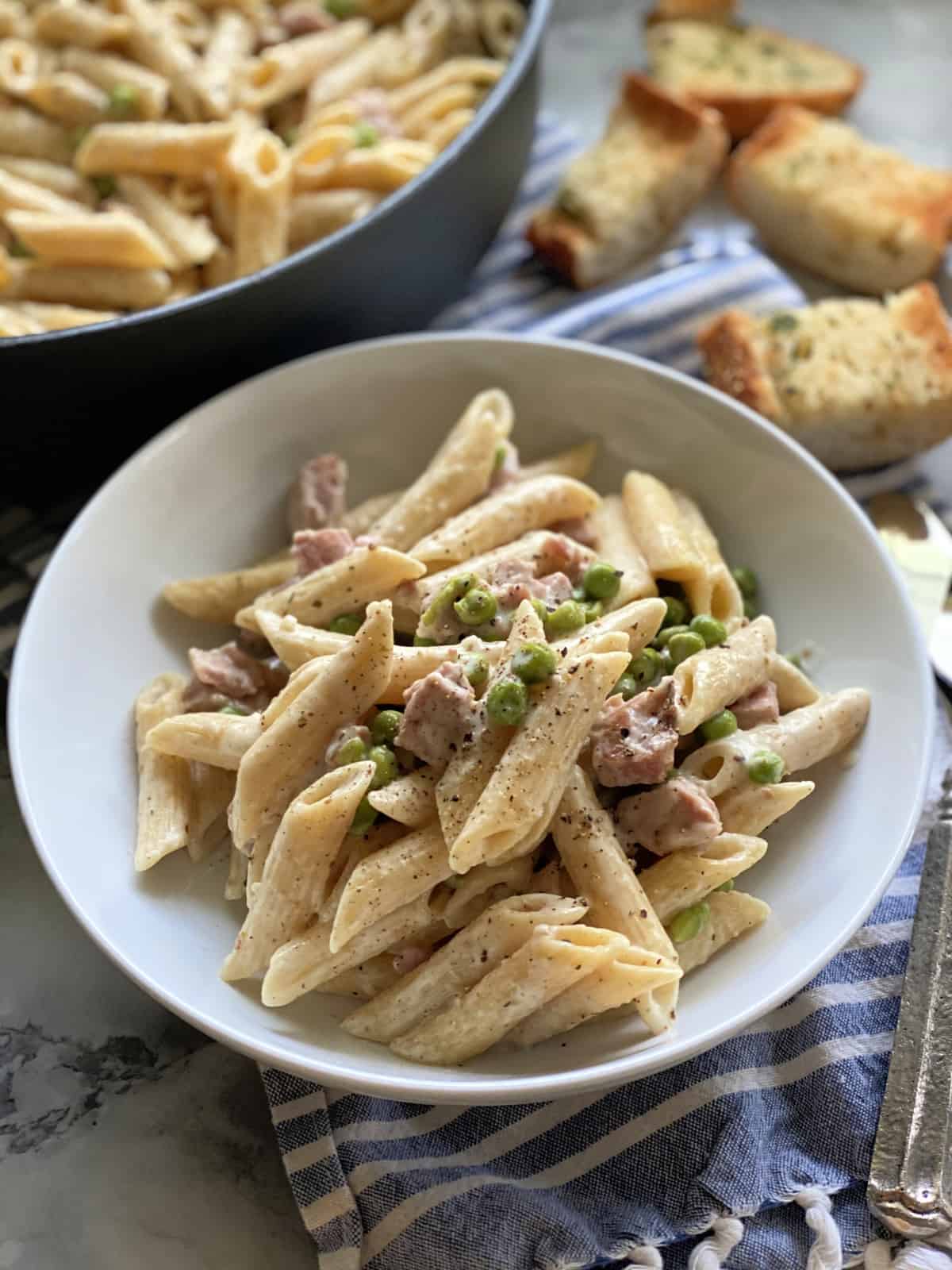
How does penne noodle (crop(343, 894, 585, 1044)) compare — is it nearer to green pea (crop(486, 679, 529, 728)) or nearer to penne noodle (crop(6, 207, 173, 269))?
green pea (crop(486, 679, 529, 728))

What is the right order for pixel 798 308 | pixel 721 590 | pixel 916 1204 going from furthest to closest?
pixel 798 308 → pixel 721 590 → pixel 916 1204

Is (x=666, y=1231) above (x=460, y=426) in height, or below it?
below

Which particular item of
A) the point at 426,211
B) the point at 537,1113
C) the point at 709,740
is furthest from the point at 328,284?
the point at 537,1113

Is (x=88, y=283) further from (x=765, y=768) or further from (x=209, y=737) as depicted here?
(x=765, y=768)

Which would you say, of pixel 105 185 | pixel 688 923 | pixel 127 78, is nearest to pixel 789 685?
pixel 688 923

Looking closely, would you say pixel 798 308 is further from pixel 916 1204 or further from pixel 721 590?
pixel 916 1204

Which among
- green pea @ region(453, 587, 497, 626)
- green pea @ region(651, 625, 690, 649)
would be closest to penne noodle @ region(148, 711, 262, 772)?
green pea @ region(453, 587, 497, 626)
